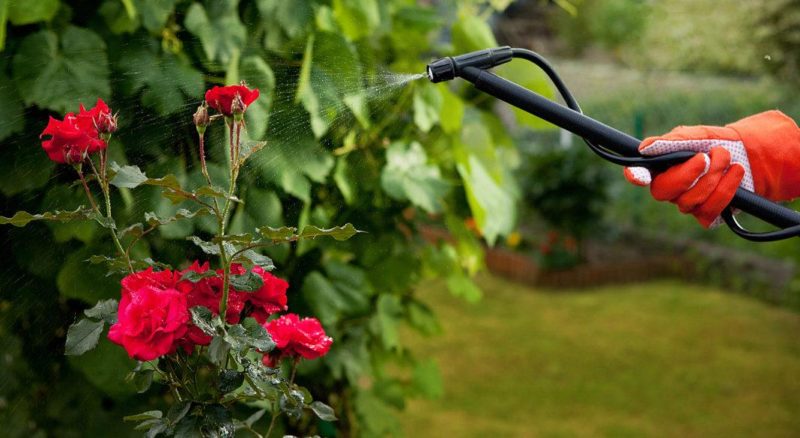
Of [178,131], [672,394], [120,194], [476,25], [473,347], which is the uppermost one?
[476,25]

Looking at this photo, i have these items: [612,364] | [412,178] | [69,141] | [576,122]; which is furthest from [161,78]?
[612,364]

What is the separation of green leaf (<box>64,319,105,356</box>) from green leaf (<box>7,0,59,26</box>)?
29.2 inches

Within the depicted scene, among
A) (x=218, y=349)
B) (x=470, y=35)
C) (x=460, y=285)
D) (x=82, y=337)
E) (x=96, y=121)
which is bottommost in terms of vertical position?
(x=460, y=285)

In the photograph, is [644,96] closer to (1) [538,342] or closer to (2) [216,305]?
(1) [538,342]

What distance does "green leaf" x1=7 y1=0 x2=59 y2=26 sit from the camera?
5.09 feet

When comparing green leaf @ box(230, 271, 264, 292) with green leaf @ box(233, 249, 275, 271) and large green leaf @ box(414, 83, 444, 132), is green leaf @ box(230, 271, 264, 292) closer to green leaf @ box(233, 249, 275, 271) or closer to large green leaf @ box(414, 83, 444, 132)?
green leaf @ box(233, 249, 275, 271)

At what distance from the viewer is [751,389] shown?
4.23 metres

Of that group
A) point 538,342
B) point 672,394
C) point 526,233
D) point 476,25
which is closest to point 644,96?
point 526,233

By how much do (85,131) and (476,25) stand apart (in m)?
1.29

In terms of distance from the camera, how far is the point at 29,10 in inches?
61.3

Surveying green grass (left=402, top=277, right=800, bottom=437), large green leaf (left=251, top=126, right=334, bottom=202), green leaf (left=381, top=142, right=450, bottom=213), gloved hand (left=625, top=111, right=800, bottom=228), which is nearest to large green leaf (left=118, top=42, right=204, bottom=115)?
large green leaf (left=251, top=126, right=334, bottom=202)

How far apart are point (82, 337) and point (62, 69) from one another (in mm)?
736

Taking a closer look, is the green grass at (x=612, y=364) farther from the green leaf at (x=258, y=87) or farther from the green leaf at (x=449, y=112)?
the green leaf at (x=258, y=87)

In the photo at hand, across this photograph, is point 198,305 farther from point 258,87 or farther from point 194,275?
point 258,87
